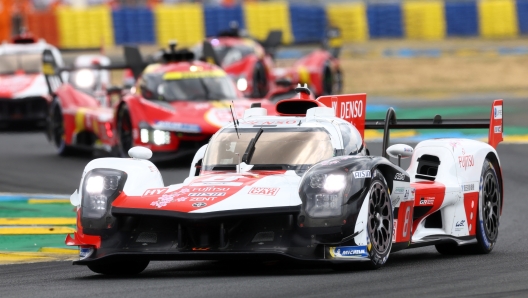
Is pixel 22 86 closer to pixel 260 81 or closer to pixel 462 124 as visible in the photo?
pixel 260 81

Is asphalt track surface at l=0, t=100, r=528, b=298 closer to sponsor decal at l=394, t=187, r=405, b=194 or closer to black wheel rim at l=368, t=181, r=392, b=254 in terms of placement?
black wheel rim at l=368, t=181, r=392, b=254

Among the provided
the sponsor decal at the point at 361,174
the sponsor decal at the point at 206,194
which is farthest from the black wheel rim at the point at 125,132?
the sponsor decal at the point at 361,174

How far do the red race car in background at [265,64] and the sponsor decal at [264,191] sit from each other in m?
15.4

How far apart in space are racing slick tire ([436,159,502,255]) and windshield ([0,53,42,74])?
52.7 ft

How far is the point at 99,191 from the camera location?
338 inches

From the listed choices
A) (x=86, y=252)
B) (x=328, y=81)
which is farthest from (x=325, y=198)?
(x=328, y=81)

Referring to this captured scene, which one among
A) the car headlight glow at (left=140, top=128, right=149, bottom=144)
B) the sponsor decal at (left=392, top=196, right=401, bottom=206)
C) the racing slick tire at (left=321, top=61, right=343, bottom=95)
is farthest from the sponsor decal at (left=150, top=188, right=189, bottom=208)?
the racing slick tire at (left=321, top=61, right=343, bottom=95)

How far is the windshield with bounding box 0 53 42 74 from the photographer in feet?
82.7

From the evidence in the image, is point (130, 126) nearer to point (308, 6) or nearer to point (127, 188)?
point (127, 188)

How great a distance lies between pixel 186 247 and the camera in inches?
324

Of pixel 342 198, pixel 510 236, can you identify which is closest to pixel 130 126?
pixel 510 236

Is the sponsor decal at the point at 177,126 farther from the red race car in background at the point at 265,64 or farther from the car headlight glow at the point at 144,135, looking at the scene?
the red race car in background at the point at 265,64

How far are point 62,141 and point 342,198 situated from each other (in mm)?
12528

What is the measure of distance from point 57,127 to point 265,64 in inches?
273
